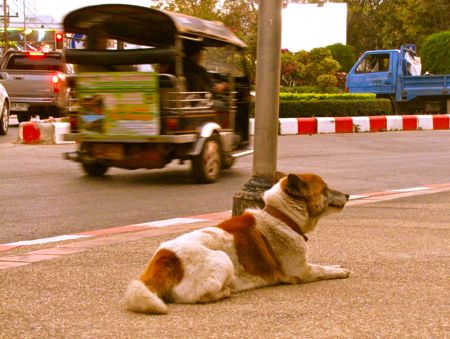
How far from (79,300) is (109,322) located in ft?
1.95

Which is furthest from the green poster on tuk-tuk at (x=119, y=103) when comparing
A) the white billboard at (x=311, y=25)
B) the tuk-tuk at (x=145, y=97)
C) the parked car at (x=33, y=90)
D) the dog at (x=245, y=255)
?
the white billboard at (x=311, y=25)

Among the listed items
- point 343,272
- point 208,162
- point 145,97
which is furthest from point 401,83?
point 343,272

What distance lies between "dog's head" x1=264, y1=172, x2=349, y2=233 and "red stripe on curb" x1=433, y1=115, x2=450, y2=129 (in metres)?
20.6

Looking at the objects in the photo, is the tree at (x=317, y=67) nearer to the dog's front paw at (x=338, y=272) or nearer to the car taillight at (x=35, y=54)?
the car taillight at (x=35, y=54)

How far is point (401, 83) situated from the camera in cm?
2989

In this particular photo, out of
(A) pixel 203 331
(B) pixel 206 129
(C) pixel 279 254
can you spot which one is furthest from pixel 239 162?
(A) pixel 203 331

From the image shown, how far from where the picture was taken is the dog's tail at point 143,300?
4.74m

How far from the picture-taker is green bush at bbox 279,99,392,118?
2520 centimetres

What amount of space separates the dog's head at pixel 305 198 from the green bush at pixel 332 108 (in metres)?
19.3

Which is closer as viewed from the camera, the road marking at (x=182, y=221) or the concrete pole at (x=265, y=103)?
the concrete pole at (x=265, y=103)

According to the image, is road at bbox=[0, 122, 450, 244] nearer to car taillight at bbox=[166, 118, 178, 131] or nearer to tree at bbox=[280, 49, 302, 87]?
car taillight at bbox=[166, 118, 178, 131]

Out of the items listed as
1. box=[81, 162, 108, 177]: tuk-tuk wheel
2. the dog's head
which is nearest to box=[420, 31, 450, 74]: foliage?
box=[81, 162, 108, 177]: tuk-tuk wheel

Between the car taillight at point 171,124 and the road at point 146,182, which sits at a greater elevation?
the car taillight at point 171,124

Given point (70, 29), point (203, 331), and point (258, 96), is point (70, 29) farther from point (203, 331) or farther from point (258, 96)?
point (203, 331)
